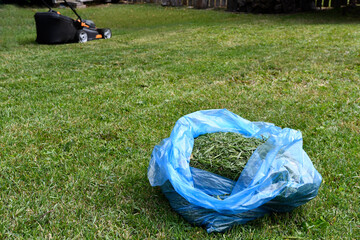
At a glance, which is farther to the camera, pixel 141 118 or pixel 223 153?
pixel 141 118

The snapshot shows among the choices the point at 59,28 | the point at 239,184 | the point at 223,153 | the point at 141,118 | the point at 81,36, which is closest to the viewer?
the point at 239,184

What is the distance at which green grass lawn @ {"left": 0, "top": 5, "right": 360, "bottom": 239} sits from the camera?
208 cm

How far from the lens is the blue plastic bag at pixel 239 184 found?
75.0 inches

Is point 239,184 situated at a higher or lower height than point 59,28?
lower

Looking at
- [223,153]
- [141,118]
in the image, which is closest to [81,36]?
[141,118]

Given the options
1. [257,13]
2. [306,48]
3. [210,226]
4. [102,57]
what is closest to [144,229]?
[210,226]

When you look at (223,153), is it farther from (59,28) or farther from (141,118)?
(59,28)

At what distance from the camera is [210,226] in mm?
1977

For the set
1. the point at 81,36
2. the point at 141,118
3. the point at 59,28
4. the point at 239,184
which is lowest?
the point at 141,118

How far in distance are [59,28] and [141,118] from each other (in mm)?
A: 5530

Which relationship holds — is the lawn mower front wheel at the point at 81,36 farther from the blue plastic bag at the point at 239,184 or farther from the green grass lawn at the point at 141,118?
the blue plastic bag at the point at 239,184

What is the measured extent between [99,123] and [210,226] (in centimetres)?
187

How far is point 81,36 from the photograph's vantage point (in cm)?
862

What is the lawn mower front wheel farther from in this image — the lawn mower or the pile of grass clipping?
the pile of grass clipping
